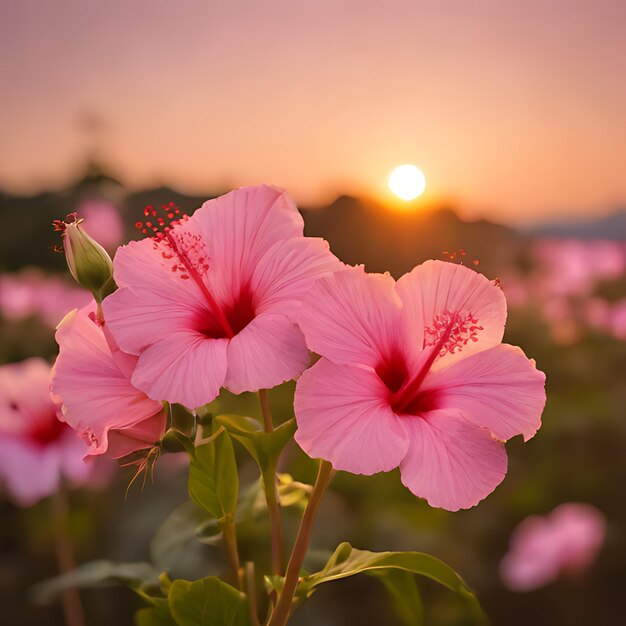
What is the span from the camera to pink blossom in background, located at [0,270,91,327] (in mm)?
1144

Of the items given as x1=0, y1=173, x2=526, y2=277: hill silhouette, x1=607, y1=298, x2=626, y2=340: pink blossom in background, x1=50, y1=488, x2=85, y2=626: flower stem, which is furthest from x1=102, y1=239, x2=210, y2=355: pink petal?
x1=0, y1=173, x2=526, y2=277: hill silhouette

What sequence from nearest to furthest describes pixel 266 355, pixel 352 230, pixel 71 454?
pixel 266 355
pixel 71 454
pixel 352 230

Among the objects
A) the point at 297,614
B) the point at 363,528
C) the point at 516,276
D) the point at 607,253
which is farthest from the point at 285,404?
the point at 607,253

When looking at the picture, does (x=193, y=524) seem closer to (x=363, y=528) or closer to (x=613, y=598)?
(x=363, y=528)

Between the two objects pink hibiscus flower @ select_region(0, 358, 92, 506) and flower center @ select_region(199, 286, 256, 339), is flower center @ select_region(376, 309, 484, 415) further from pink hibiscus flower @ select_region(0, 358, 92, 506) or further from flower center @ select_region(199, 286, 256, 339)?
pink hibiscus flower @ select_region(0, 358, 92, 506)

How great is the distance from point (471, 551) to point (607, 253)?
0.72 metres

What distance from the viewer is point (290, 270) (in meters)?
0.27

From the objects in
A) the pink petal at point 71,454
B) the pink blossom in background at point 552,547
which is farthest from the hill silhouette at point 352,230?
the pink petal at point 71,454

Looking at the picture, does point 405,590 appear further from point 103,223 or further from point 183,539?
point 103,223

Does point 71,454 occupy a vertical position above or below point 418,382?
below

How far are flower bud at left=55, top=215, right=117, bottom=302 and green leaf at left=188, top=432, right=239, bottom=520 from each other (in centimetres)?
6

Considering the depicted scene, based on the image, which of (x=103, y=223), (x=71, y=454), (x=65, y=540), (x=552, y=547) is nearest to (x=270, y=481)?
(x=71, y=454)

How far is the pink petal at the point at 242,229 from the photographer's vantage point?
0.28 meters

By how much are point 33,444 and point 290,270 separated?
331 mm
